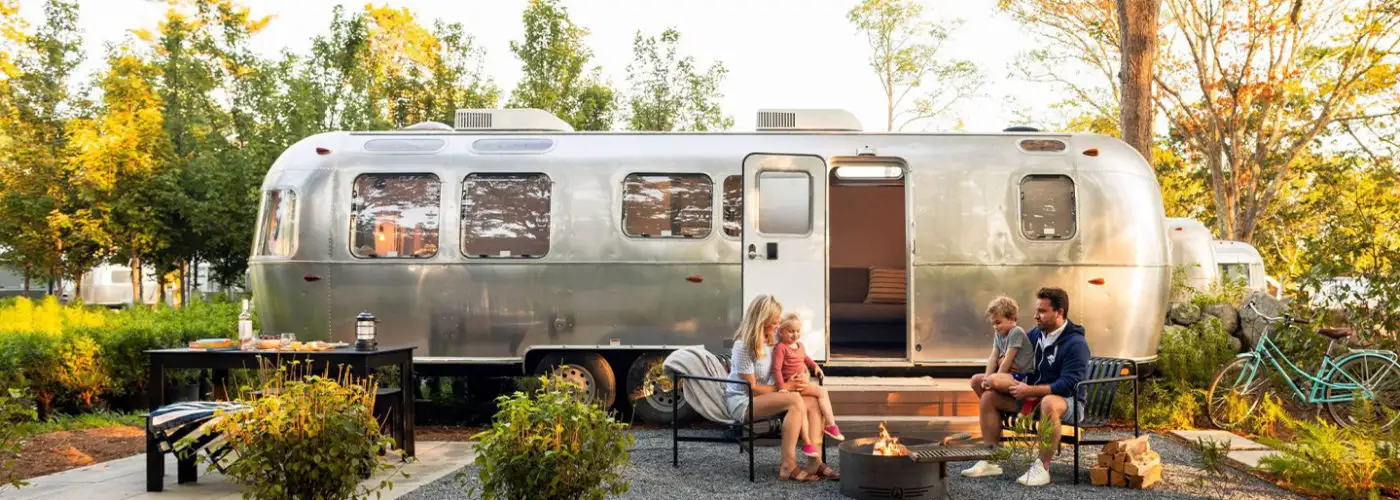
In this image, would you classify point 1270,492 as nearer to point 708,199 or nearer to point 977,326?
point 977,326

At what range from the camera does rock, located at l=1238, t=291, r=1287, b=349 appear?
10445 mm

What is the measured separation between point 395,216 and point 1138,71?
323 inches

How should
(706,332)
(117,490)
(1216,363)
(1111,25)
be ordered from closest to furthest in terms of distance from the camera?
1. (117,490)
2. (706,332)
3. (1216,363)
4. (1111,25)

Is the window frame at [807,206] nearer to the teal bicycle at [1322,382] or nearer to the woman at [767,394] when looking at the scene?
the woman at [767,394]

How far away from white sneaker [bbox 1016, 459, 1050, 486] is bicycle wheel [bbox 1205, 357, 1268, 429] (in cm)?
315

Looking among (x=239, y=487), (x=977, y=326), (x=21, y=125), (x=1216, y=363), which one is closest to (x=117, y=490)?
(x=239, y=487)

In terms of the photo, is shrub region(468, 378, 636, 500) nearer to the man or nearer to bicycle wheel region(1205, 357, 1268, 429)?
the man

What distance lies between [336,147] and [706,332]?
3483 millimetres

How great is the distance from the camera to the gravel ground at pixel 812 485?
612 centimetres

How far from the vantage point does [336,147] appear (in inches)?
358

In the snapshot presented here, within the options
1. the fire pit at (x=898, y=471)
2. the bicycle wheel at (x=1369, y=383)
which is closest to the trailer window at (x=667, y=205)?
the fire pit at (x=898, y=471)

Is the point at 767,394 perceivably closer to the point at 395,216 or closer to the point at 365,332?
the point at 365,332

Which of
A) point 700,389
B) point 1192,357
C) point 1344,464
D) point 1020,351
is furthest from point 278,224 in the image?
point 1192,357

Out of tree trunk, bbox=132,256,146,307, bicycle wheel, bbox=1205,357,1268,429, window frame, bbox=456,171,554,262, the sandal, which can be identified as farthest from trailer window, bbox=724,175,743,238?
tree trunk, bbox=132,256,146,307
